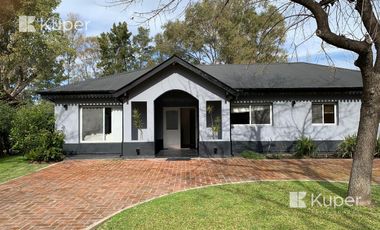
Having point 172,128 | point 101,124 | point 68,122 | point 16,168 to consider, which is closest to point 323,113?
point 172,128

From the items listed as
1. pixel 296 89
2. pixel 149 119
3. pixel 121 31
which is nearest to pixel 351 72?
pixel 296 89

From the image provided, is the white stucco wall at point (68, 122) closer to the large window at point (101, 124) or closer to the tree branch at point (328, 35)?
the large window at point (101, 124)

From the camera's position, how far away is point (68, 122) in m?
15.8

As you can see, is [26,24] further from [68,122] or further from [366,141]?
[366,141]

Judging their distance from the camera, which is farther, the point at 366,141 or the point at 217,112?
the point at 217,112

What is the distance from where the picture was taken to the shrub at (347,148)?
47.6 ft

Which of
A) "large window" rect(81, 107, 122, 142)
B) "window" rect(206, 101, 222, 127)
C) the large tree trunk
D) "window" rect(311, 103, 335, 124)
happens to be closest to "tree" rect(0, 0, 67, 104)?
"large window" rect(81, 107, 122, 142)

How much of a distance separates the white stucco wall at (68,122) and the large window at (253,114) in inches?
326

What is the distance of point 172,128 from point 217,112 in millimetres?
3295

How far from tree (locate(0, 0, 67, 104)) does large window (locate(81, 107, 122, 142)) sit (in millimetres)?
9152

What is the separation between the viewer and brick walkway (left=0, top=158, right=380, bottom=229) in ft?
21.9

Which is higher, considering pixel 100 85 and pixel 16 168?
pixel 100 85

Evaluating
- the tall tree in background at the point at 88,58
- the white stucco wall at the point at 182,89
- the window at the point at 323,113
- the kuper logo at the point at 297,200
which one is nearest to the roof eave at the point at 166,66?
the white stucco wall at the point at 182,89

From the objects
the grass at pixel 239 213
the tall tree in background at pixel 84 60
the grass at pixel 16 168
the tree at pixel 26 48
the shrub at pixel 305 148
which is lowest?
the grass at pixel 239 213
